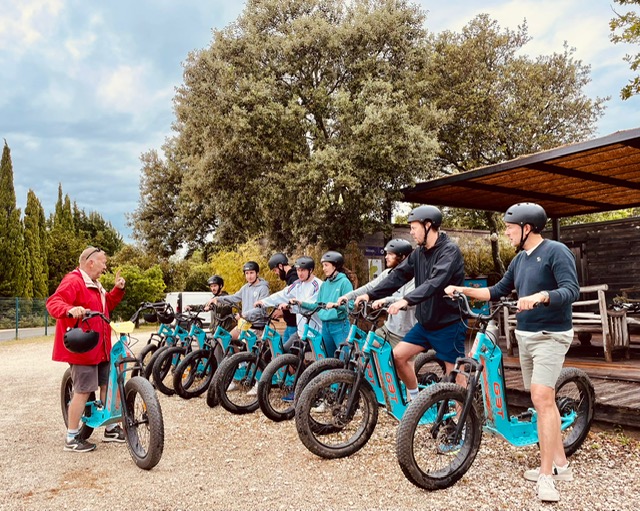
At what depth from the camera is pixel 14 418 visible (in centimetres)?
618

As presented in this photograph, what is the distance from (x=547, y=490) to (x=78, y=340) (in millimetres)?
3277

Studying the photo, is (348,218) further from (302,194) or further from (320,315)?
(320,315)

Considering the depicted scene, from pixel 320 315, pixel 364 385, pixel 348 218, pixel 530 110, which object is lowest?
pixel 364 385

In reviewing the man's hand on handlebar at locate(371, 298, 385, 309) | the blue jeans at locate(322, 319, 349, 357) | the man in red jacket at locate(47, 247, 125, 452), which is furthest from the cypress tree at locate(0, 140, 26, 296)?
the man's hand on handlebar at locate(371, 298, 385, 309)

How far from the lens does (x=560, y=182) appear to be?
28.1 ft

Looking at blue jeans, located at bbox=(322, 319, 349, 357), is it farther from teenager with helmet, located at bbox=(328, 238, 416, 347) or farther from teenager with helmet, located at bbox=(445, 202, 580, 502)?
teenager with helmet, located at bbox=(445, 202, 580, 502)

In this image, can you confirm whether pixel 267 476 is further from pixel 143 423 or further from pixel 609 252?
pixel 609 252

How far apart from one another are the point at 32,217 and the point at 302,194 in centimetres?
2252

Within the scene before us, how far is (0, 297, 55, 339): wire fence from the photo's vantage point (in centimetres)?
2070

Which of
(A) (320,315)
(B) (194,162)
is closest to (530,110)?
(B) (194,162)

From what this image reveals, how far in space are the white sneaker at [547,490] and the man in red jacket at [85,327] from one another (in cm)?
325

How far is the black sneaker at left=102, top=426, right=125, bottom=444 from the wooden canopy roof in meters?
5.37

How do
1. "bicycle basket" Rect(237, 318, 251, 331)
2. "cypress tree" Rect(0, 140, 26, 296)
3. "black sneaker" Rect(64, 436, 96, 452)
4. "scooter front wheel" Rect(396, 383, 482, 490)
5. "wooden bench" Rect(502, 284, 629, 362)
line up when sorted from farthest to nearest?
1. "cypress tree" Rect(0, 140, 26, 296)
2. "wooden bench" Rect(502, 284, 629, 362)
3. "bicycle basket" Rect(237, 318, 251, 331)
4. "black sneaker" Rect(64, 436, 96, 452)
5. "scooter front wheel" Rect(396, 383, 482, 490)

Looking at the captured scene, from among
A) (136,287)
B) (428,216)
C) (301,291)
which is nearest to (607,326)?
Answer: (301,291)
